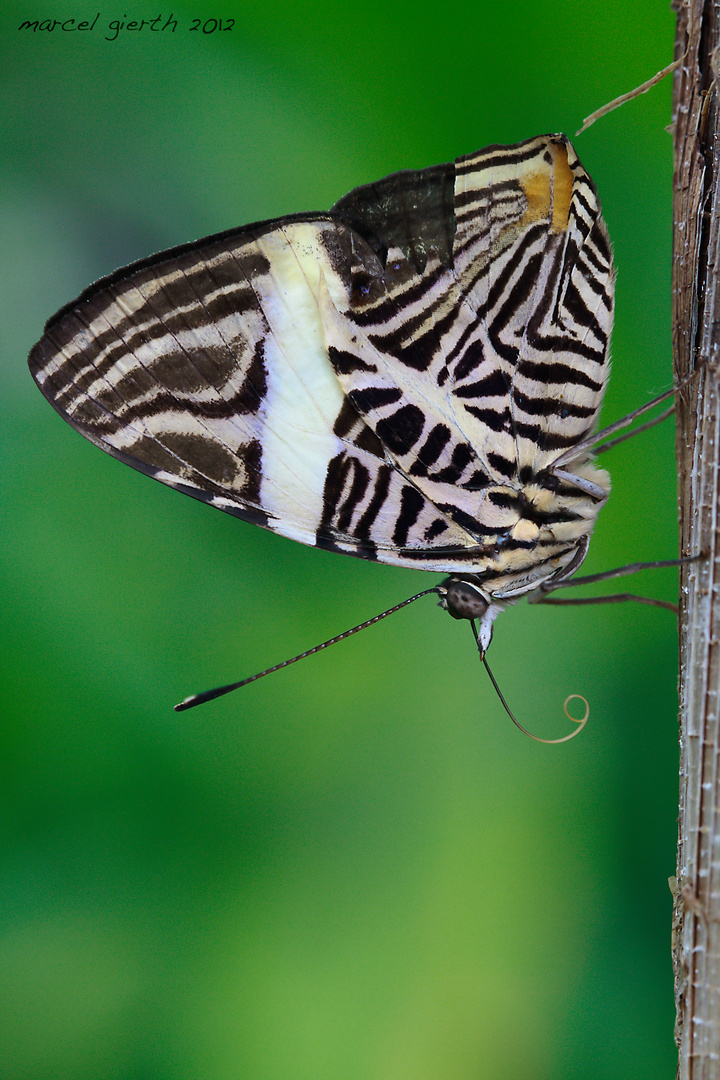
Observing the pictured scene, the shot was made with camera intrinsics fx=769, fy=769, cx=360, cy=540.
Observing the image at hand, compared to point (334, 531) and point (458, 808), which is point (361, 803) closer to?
point (458, 808)

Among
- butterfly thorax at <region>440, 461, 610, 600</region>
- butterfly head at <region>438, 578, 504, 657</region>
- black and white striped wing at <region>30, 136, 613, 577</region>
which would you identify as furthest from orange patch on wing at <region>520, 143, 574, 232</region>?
butterfly head at <region>438, 578, 504, 657</region>

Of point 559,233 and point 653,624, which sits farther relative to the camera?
→ point 653,624

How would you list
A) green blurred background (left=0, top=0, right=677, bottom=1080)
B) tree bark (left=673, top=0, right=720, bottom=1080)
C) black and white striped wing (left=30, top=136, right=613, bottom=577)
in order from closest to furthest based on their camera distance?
tree bark (left=673, top=0, right=720, bottom=1080) < black and white striped wing (left=30, top=136, right=613, bottom=577) < green blurred background (left=0, top=0, right=677, bottom=1080)

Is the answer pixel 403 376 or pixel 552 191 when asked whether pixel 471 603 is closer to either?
pixel 403 376

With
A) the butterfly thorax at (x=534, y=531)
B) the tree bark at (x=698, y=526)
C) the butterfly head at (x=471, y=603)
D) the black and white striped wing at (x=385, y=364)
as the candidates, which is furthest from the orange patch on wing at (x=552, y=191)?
the butterfly head at (x=471, y=603)

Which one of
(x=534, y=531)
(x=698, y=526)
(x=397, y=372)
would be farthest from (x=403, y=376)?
(x=698, y=526)

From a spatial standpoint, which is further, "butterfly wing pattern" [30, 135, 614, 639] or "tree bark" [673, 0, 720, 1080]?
"butterfly wing pattern" [30, 135, 614, 639]

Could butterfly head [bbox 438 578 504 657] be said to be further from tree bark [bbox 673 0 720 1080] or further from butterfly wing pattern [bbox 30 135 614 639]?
tree bark [bbox 673 0 720 1080]

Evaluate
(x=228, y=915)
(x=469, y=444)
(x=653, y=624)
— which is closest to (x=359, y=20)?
(x=469, y=444)
